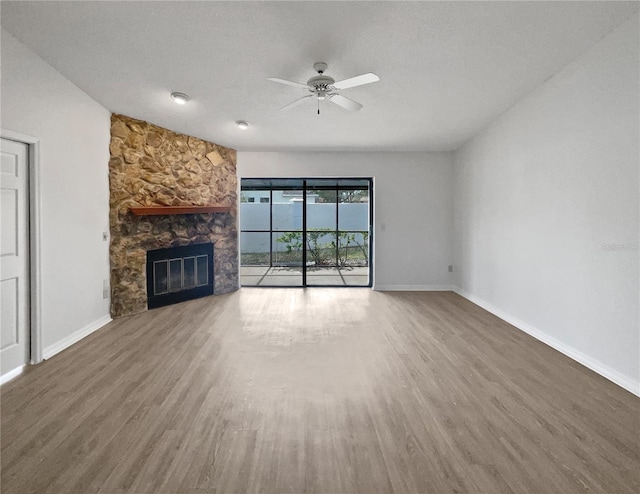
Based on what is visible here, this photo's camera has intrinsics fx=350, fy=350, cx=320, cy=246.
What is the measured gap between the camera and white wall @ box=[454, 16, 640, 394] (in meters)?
2.71

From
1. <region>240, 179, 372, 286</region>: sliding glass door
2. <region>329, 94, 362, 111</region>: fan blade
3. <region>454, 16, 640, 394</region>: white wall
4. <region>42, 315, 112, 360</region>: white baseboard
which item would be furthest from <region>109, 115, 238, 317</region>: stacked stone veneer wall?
<region>454, 16, 640, 394</region>: white wall

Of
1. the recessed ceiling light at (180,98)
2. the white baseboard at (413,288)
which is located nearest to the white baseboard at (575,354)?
the white baseboard at (413,288)

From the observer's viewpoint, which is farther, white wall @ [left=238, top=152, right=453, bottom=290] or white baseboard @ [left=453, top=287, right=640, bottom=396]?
white wall @ [left=238, top=152, right=453, bottom=290]

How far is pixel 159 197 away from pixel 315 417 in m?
4.00

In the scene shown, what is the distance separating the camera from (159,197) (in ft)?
16.4

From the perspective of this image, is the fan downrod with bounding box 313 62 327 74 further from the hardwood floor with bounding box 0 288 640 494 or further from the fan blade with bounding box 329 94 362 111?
the hardwood floor with bounding box 0 288 640 494

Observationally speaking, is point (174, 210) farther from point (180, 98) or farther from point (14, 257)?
point (14, 257)

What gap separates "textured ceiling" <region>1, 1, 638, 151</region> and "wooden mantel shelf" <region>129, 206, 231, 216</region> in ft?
3.98

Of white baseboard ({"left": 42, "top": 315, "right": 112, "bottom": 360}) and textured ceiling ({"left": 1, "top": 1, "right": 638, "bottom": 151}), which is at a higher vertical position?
textured ceiling ({"left": 1, "top": 1, "right": 638, "bottom": 151})

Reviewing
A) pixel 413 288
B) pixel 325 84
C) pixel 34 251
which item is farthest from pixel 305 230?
pixel 34 251

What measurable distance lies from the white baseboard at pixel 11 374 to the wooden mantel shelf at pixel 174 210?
2.25 m

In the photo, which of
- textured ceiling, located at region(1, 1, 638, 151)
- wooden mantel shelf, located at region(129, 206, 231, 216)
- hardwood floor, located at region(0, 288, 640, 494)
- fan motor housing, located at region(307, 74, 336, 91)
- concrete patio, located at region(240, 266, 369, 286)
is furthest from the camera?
concrete patio, located at region(240, 266, 369, 286)

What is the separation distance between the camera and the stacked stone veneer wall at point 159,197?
4.47 meters

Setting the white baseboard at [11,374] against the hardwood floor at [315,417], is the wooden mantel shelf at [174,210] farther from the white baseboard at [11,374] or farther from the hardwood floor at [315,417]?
the white baseboard at [11,374]
